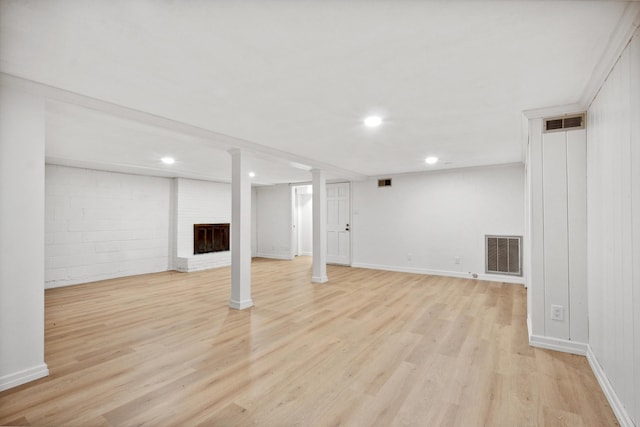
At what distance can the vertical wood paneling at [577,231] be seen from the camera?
2.72 metres

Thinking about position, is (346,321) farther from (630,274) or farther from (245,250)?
(630,274)

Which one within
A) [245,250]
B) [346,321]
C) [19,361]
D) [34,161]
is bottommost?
[346,321]

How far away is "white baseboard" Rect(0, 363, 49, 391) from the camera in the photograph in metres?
2.14

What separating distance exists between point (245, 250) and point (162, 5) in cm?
317

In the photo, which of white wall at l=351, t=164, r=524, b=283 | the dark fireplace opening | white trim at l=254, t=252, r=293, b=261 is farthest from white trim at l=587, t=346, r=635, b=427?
the dark fireplace opening

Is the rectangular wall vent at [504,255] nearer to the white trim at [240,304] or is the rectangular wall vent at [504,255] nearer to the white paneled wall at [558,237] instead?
the white paneled wall at [558,237]

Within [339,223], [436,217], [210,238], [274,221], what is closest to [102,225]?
[210,238]

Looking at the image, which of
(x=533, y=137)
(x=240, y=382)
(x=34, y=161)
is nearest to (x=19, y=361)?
(x=34, y=161)

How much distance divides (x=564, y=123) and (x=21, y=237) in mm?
4742

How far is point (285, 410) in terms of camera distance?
1.95 metres

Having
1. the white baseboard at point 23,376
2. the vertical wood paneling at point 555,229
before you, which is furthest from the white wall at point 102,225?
the vertical wood paneling at point 555,229

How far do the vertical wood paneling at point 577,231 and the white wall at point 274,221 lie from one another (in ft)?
23.0

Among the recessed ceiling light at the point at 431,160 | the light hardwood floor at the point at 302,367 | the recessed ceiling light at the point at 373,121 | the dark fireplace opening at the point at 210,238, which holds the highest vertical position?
the recessed ceiling light at the point at 373,121

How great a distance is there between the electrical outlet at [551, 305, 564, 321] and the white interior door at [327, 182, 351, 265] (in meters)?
5.18
